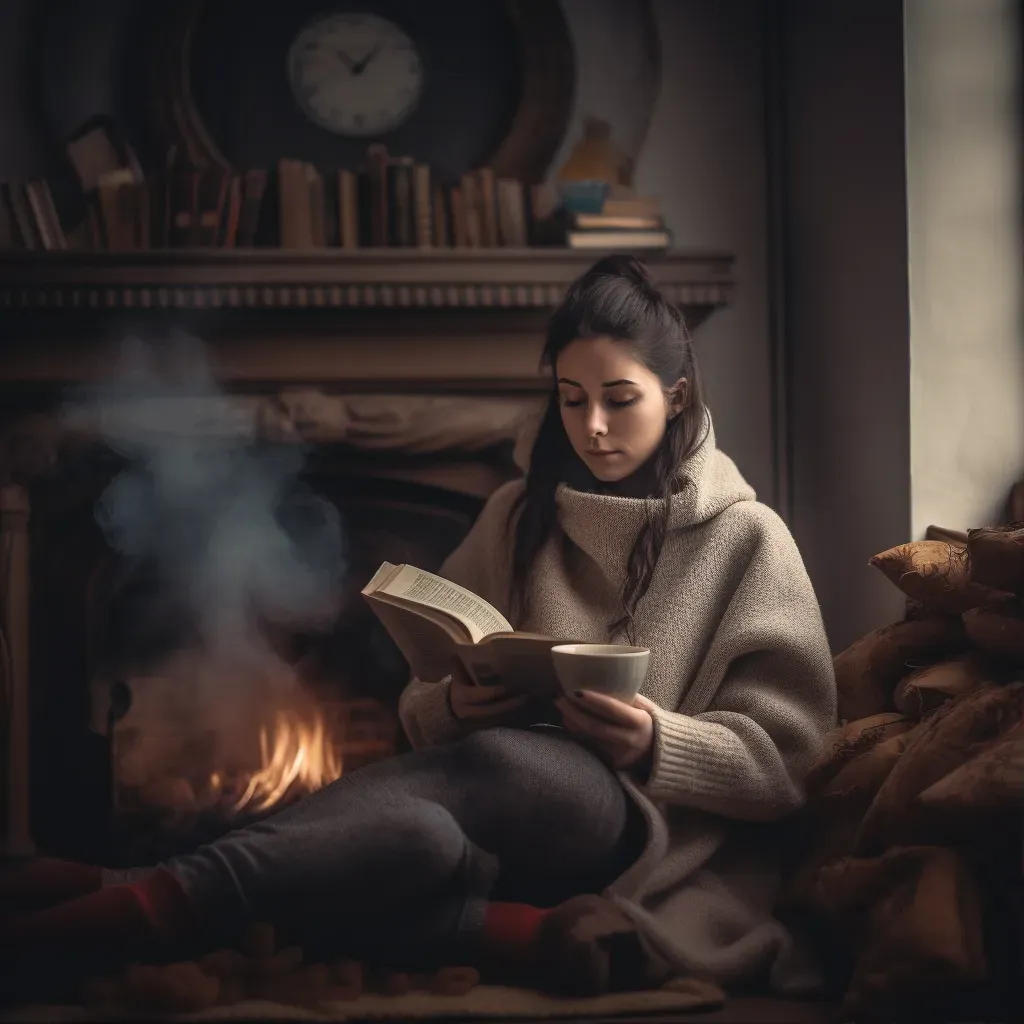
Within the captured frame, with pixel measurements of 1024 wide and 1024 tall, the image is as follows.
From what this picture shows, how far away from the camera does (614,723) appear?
1355 mm

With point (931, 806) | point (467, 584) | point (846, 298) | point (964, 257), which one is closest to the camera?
point (931, 806)

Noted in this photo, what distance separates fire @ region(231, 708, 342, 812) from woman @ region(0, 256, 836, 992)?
2.99ft

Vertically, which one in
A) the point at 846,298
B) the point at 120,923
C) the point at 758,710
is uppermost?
the point at 846,298

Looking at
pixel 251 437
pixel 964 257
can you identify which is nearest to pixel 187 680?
pixel 251 437

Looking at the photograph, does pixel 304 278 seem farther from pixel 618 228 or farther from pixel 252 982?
pixel 252 982

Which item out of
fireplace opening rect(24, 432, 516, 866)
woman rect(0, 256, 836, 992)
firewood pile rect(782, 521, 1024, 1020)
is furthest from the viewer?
fireplace opening rect(24, 432, 516, 866)

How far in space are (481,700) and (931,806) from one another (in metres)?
0.49

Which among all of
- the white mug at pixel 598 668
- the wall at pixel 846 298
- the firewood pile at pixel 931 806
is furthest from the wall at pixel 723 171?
the white mug at pixel 598 668

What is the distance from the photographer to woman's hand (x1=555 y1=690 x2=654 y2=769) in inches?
52.5

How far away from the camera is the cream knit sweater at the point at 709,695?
4.51 ft

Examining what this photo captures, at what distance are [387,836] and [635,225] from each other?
1.40 meters

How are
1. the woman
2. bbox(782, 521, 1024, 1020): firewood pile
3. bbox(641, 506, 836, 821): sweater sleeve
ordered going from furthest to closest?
bbox(641, 506, 836, 821): sweater sleeve → the woman → bbox(782, 521, 1024, 1020): firewood pile

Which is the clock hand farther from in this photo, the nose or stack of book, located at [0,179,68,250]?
the nose

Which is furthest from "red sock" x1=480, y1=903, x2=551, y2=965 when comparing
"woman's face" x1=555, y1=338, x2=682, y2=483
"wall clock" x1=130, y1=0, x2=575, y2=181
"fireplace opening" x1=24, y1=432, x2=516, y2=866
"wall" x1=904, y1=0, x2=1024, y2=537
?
"wall clock" x1=130, y1=0, x2=575, y2=181
